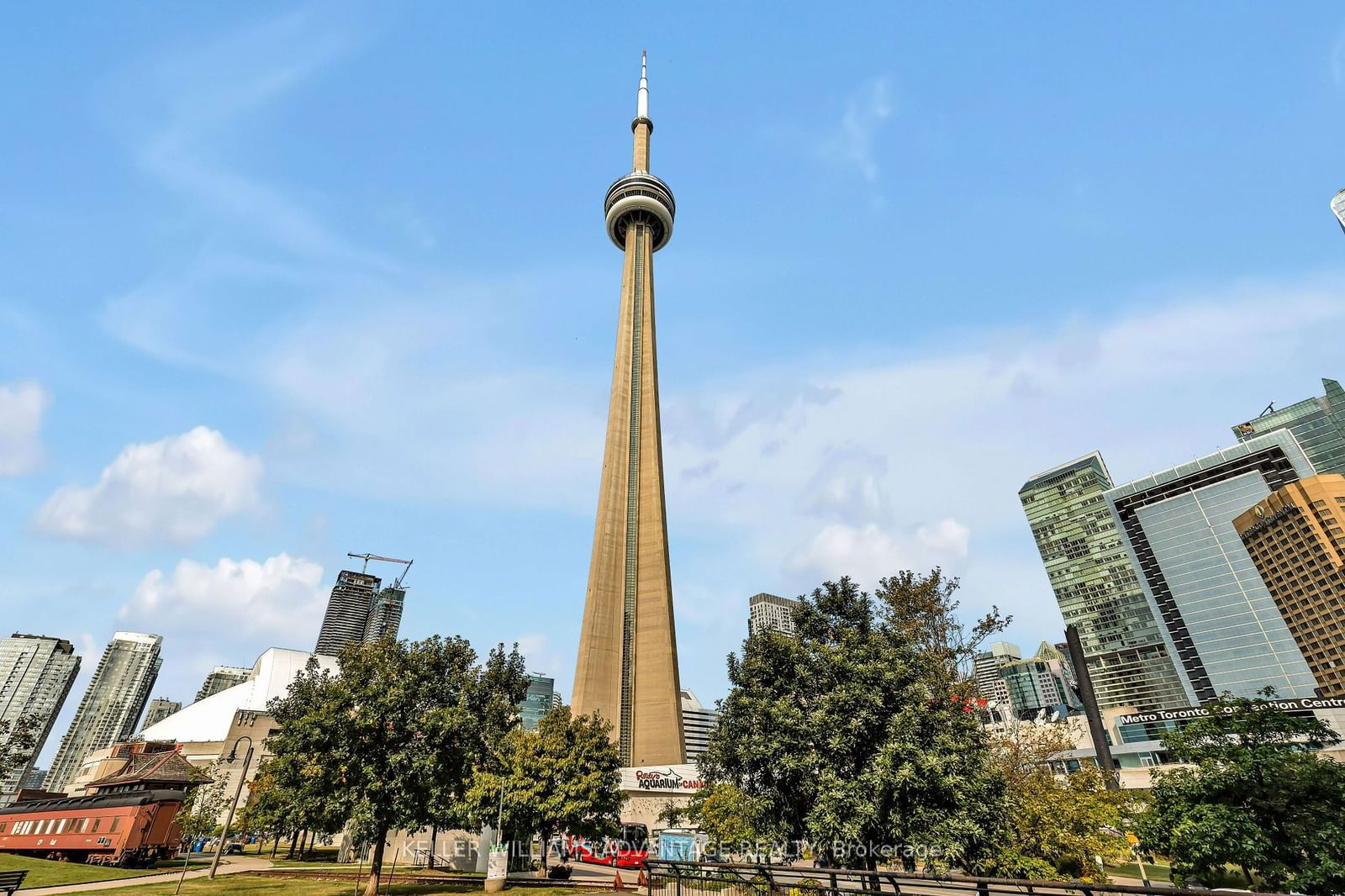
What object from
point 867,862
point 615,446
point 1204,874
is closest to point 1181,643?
point 615,446

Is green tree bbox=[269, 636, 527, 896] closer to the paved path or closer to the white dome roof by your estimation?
the paved path

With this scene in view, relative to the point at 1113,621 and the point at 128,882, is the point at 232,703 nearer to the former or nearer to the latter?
the point at 128,882

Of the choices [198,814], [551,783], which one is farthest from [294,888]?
[198,814]

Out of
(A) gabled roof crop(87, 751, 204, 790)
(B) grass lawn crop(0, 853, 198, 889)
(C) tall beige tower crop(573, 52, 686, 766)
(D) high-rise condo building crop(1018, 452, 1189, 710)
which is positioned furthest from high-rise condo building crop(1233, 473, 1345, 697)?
(A) gabled roof crop(87, 751, 204, 790)

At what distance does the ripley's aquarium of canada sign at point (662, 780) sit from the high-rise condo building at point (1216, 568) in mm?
145092

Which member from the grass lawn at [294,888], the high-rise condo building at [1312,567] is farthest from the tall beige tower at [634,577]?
the high-rise condo building at [1312,567]

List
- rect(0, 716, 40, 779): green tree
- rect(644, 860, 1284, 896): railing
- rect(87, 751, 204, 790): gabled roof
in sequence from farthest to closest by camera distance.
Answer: rect(87, 751, 204, 790): gabled roof
rect(0, 716, 40, 779): green tree
rect(644, 860, 1284, 896): railing

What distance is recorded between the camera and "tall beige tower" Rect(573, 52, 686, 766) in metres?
73.1

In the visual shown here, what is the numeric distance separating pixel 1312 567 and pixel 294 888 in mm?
188873

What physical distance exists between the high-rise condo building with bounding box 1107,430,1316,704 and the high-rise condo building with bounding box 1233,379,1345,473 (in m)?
18.3

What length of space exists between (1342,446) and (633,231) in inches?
7408

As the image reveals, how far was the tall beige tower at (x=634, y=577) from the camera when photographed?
240ft

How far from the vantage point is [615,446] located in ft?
279

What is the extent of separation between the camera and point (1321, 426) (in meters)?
172
